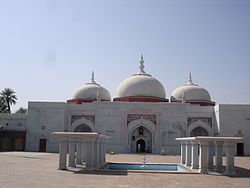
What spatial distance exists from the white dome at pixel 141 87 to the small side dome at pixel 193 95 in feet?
7.19

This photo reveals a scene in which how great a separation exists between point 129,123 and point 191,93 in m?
8.51

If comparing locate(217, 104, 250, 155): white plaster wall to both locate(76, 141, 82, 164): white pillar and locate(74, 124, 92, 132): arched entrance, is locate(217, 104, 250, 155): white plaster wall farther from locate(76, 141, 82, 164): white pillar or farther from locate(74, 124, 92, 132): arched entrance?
locate(76, 141, 82, 164): white pillar

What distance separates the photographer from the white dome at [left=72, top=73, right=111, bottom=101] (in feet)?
112

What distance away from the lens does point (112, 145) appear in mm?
28812

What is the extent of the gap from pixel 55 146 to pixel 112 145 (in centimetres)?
510

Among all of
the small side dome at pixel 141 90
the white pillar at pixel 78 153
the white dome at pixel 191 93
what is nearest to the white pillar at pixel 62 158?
the white pillar at pixel 78 153

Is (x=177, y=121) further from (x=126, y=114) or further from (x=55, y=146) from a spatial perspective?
(x=55, y=146)

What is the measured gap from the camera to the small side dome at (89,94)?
34.1 metres

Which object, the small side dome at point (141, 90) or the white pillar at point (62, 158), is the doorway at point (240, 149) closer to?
the small side dome at point (141, 90)

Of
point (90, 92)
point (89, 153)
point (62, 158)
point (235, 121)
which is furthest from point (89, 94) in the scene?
point (62, 158)

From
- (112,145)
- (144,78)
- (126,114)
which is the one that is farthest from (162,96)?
(112,145)

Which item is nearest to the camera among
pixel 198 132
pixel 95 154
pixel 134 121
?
pixel 95 154

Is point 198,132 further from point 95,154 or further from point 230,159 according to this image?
point 95,154

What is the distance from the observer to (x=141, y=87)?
104 feet
